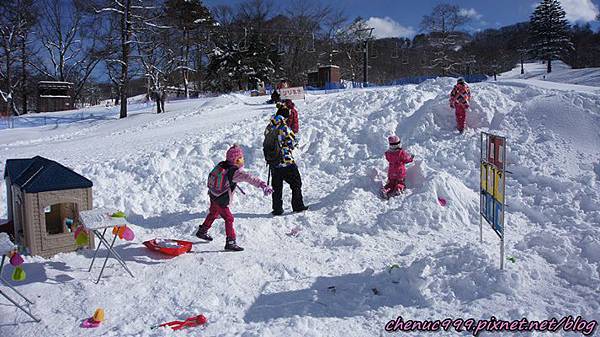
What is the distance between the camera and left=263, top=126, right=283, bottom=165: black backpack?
25.7ft

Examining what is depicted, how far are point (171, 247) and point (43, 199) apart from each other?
1.83 meters

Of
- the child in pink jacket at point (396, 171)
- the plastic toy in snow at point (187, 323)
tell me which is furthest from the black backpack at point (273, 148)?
the plastic toy in snow at point (187, 323)

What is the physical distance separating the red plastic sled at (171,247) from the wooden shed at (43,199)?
93 centimetres

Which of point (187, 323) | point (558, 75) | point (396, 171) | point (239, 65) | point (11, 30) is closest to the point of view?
point (187, 323)

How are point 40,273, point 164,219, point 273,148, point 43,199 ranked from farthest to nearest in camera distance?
point 273,148, point 164,219, point 43,199, point 40,273

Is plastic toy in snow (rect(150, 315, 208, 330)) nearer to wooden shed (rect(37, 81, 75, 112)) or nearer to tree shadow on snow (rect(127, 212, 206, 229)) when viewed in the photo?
tree shadow on snow (rect(127, 212, 206, 229))

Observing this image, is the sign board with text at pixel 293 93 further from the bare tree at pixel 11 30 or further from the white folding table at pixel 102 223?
the bare tree at pixel 11 30

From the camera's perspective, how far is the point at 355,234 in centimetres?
673

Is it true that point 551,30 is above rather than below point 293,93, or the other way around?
above

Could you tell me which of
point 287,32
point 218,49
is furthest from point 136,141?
point 287,32

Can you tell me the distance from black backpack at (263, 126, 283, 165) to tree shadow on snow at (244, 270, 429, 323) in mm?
3218

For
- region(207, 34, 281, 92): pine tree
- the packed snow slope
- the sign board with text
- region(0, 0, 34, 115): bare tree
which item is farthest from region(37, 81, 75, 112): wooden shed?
the packed snow slope

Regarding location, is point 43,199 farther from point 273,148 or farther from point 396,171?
point 396,171

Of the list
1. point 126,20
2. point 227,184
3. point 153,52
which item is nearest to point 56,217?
point 227,184
